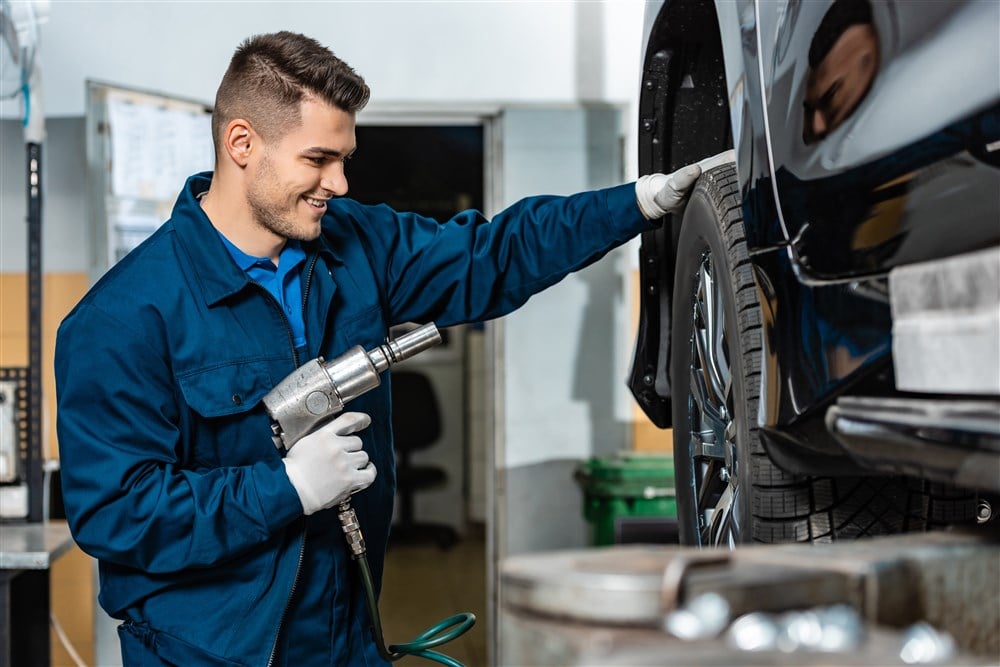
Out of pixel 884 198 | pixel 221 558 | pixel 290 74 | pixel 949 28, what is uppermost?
pixel 290 74

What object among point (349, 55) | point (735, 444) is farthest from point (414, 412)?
point (735, 444)

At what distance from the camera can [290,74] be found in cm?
196

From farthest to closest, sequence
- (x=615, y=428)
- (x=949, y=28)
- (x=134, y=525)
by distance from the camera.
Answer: (x=615, y=428) < (x=134, y=525) < (x=949, y=28)

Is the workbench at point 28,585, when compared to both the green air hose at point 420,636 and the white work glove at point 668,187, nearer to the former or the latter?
the green air hose at point 420,636

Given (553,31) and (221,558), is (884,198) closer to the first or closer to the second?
(221,558)

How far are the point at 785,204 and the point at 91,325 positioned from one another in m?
1.20

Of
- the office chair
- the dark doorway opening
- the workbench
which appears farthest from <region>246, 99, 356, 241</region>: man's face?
the dark doorway opening

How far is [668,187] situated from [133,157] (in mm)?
2816

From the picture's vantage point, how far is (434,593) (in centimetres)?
A: 564

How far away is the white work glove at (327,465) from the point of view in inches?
70.8

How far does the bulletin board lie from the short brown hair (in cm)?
214

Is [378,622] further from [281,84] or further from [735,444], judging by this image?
[281,84]

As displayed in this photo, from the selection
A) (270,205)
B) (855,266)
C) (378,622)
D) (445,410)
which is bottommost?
(378,622)

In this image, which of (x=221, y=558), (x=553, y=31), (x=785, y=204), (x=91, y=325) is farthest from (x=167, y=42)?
(x=785, y=204)
